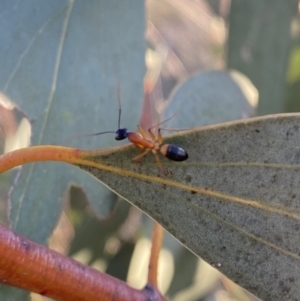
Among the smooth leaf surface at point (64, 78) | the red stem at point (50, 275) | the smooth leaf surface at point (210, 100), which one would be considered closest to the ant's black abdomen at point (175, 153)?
the red stem at point (50, 275)

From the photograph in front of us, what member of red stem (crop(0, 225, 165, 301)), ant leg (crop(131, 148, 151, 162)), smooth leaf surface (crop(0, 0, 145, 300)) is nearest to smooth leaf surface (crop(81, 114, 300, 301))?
ant leg (crop(131, 148, 151, 162))

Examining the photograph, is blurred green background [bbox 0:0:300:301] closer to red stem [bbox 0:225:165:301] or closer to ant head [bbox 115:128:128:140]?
ant head [bbox 115:128:128:140]

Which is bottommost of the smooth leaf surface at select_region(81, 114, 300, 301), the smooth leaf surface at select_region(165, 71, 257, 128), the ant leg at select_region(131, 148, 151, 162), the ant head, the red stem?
the red stem

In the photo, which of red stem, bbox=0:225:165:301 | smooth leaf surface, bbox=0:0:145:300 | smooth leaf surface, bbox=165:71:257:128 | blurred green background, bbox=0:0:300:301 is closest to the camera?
red stem, bbox=0:225:165:301

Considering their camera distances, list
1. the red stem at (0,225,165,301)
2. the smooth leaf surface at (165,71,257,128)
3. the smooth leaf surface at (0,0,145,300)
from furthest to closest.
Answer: the smooth leaf surface at (165,71,257,128) → the smooth leaf surface at (0,0,145,300) → the red stem at (0,225,165,301)

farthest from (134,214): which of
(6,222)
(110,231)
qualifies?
(6,222)

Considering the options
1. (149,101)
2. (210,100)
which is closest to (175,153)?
(210,100)

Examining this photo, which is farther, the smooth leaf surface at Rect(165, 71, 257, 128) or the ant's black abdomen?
the smooth leaf surface at Rect(165, 71, 257, 128)
